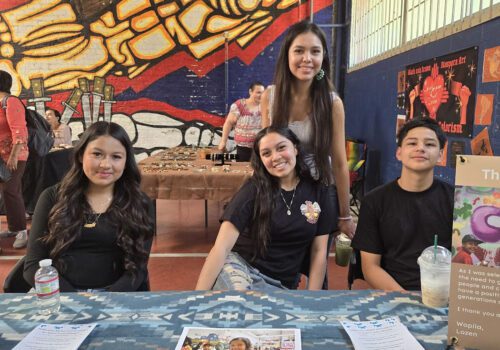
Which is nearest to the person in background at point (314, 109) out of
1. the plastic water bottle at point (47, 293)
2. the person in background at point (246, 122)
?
the plastic water bottle at point (47, 293)

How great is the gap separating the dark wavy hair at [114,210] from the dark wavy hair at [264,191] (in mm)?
442

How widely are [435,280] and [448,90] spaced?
8.53 ft

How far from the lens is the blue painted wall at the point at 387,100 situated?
2.79 metres

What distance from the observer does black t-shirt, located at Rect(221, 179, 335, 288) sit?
5.55 ft

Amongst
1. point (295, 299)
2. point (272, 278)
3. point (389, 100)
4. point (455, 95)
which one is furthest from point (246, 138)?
point (295, 299)

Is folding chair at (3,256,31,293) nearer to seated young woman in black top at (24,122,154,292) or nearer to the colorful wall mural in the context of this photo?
seated young woman in black top at (24,122,154,292)

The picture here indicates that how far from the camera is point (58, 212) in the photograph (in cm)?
152

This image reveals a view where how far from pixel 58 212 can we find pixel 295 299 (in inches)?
36.8

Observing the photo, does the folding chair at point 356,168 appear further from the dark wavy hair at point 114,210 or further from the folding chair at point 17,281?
the folding chair at point 17,281

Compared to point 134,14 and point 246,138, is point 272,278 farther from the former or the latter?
point 134,14

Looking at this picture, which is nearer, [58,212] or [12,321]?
[12,321]

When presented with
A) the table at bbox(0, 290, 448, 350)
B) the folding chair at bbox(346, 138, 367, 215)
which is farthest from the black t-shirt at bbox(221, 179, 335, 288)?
the folding chair at bbox(346, 138, 367, 215)

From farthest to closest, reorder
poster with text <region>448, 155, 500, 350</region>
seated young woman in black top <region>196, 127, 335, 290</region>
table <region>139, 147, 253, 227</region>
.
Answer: table <region>139, 147, 253, 227</region> → seated young woman in black top <region>196, 127, 335, 290</region> → poster with text <region>448, 155, 500, 350</region>

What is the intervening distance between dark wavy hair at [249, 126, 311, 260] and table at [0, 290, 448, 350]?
17.7 inches
